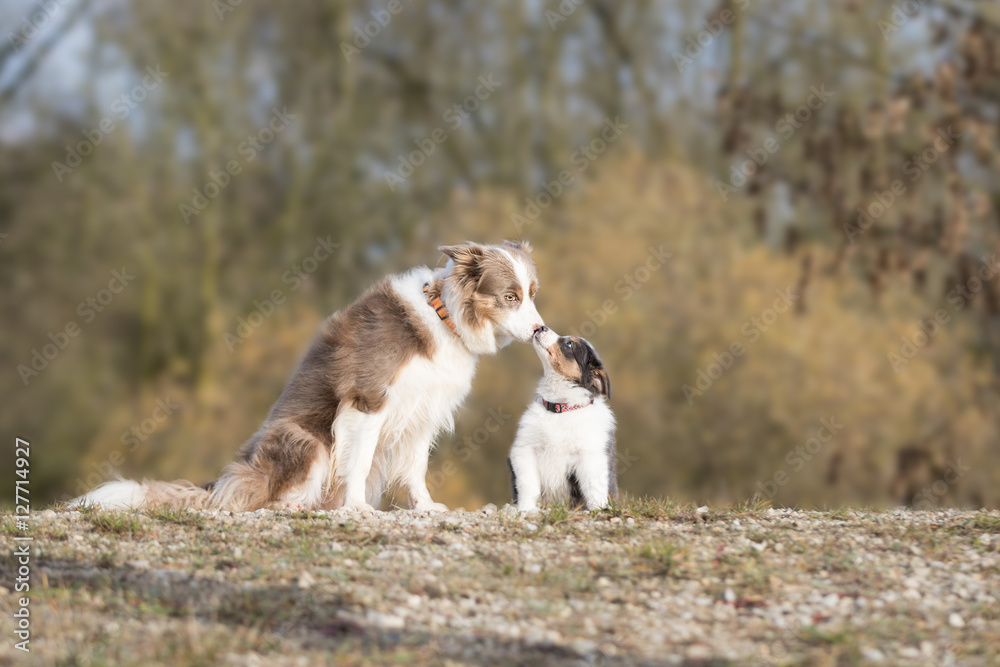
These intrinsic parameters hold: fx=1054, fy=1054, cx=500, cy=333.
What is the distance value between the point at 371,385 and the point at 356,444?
1.57 feet

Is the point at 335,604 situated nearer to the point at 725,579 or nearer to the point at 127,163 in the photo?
the point at 725,579

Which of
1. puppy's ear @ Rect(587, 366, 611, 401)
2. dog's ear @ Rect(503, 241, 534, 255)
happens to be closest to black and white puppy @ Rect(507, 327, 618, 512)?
puppy's ear @ Rect(587, 366, 611, 401)

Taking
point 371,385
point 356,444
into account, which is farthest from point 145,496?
point 371,385

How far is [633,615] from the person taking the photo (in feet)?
17.3

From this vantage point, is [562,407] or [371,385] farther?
[562,407]

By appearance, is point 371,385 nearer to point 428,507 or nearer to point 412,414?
point 412,414

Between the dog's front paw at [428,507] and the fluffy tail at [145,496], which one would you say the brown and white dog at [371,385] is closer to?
the fluffy tail at [145,496]

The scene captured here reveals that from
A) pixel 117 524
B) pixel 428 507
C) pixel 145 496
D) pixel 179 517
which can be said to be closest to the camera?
pixel 117 524

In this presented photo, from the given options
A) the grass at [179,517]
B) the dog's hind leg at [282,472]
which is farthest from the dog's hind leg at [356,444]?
the grass at [179,517]

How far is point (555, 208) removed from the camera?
18.3 meters

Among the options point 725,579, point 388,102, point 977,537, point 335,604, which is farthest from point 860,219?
point 335,604

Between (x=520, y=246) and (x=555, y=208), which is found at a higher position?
(x=555, y=208)

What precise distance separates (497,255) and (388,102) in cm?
1172

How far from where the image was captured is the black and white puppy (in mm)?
8203
